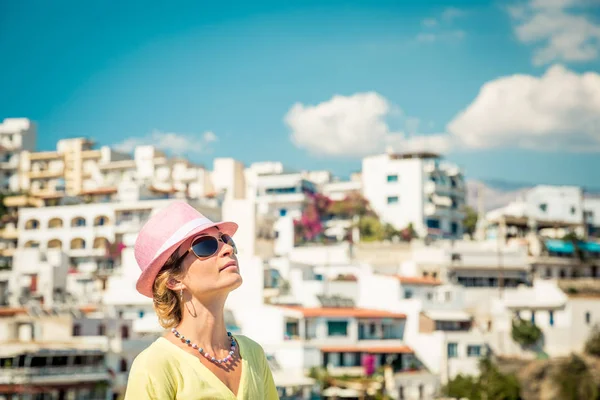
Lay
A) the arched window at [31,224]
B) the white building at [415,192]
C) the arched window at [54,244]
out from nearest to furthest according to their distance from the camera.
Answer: the arched window at [54,244] < the arched window at [31,224] < the white building at [415,192]

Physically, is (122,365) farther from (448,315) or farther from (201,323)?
(201,323)

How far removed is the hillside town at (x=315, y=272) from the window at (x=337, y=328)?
0.08 m

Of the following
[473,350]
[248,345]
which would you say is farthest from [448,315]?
[248,345]

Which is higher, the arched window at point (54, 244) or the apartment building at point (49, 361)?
the arched window at point (54, 244)

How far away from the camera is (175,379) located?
13.1 feet

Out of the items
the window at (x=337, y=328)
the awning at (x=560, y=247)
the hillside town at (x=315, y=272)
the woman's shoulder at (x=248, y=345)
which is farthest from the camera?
the awning at (x=560, y=247)

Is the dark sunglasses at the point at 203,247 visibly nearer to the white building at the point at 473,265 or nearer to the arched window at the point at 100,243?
the white building at the point at 473,265

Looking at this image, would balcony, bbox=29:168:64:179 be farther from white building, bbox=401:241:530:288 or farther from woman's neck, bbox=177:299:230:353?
woman's neck, bbox=177:299:230:353

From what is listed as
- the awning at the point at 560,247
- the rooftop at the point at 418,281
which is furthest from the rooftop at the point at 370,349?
the awning at the point at 560,247

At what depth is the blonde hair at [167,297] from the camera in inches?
167

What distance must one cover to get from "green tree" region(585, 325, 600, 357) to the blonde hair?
175 feet

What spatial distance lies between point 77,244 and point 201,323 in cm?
6968

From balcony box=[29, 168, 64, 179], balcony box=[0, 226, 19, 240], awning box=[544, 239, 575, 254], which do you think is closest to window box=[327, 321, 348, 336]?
awning box=[544, 239, 575, 254]

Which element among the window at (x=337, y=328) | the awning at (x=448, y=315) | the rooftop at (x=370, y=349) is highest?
the awning at (x=448, y=315)
